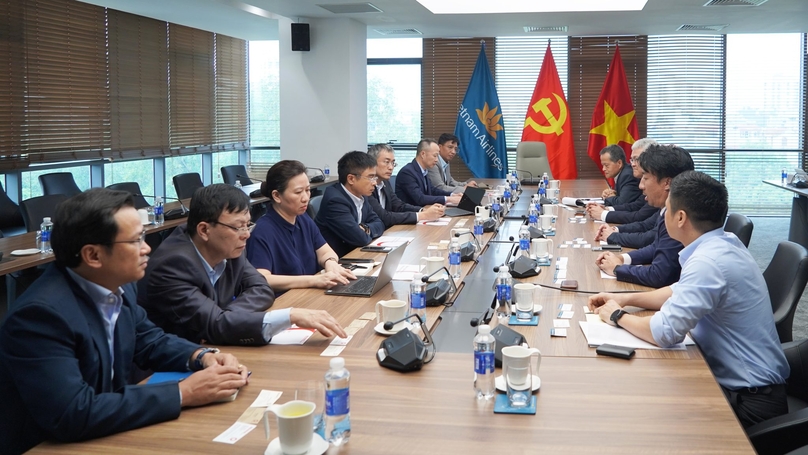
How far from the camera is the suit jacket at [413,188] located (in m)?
7.16

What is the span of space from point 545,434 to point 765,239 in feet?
26.3

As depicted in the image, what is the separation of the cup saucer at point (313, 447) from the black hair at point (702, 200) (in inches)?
62.3

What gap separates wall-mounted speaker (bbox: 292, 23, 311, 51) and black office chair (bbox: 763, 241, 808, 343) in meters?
6.16

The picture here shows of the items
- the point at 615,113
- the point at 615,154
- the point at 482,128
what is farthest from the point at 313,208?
the point at 615,113

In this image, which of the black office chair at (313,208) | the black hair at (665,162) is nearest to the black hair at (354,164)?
the black office chair at (313,208)

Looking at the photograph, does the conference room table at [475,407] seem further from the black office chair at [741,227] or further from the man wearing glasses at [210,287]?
the black office chair at [741,227]

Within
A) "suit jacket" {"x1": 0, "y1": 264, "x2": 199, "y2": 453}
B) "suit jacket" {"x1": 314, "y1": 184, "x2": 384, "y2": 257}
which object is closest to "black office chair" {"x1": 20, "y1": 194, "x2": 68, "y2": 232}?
"suit jacket" {"x1": 314, "y1": 184, "x2": 384, "y2": 257}

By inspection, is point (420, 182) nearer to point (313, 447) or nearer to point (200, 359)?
point (200, 359)

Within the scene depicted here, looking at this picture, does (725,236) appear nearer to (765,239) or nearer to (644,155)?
(644,155)

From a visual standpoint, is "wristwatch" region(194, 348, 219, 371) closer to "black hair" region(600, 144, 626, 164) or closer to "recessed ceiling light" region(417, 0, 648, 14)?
"black hair" region(600, 144, 626, 164)

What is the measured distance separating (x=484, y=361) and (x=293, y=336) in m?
0.86

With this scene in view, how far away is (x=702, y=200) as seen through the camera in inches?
102

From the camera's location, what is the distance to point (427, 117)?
1105cm

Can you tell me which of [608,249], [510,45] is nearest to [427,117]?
[510,45]
